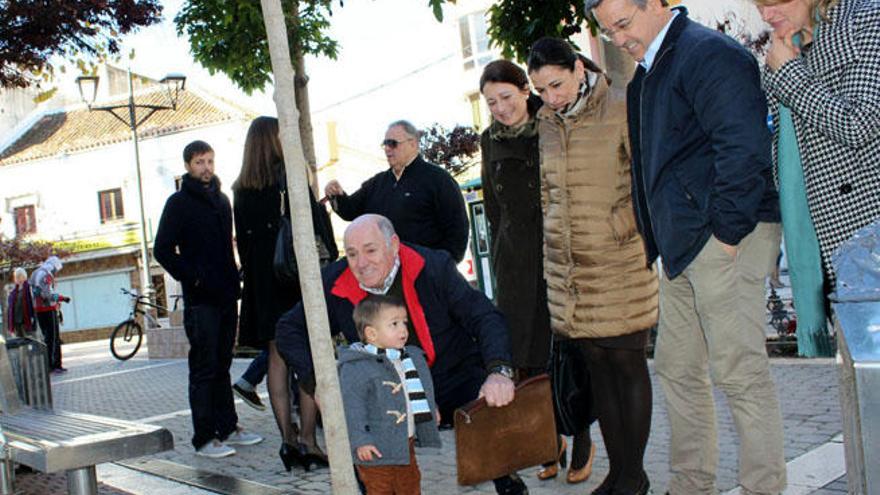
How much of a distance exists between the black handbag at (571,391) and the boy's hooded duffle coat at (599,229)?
0.57ft

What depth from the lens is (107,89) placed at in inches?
2101

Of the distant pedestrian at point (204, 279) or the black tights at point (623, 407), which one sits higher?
the distant pedestrian at point (204, 279)

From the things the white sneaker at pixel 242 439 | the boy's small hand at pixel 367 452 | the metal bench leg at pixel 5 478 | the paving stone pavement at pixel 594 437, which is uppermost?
the boy's small hand at pixel 367 452

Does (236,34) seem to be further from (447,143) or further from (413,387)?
(447,143)

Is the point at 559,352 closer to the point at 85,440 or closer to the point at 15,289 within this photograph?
the point at 85,440

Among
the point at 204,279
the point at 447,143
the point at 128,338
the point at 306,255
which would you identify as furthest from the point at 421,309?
the point at 128,338

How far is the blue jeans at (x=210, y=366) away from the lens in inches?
231

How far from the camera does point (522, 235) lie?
14.7 feet

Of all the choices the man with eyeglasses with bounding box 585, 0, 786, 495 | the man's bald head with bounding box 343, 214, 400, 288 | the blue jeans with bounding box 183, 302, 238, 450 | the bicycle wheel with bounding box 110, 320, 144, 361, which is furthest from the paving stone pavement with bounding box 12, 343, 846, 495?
the bicycle wheel with bounding box 110, 320, 144, 361

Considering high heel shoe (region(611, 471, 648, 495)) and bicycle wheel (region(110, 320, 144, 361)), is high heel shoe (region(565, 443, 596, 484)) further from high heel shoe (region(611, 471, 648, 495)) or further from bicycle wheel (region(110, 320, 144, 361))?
bicycle wheel (region(110, 320, 144, 361))

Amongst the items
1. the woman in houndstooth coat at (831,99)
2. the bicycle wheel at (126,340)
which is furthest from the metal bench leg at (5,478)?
Answer: the bicycle wheel at (126,340)

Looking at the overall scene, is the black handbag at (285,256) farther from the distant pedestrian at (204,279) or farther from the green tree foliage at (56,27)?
the green tree foliage at (56,27)

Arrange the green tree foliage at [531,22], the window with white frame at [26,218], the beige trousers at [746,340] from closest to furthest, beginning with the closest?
the beige trousers at [746,340] → the green tree foliage at [531,22] → the window with white frame at [26,218]

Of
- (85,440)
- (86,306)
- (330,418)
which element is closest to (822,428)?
(330,418)
